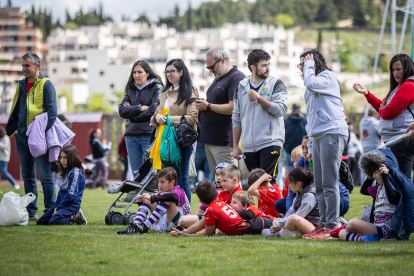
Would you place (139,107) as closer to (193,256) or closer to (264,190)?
(264,190)

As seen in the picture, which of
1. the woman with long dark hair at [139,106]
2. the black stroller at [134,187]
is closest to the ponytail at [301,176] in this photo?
the black stroller at [134,187]

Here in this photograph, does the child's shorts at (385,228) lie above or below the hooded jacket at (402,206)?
below

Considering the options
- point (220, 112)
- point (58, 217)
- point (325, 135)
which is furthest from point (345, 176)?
point (58, 217)

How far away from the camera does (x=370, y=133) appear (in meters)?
13.2

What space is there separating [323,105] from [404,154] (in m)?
1.03

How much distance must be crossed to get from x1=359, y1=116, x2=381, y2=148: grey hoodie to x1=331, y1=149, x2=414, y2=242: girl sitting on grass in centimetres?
808

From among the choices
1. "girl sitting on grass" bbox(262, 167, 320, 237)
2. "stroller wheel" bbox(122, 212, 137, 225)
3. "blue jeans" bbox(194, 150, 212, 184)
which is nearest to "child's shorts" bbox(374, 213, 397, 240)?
"girl sitting on grass" bbox(262, 167, 320, 237)

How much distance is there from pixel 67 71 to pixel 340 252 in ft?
388

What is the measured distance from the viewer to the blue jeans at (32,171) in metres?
7.89

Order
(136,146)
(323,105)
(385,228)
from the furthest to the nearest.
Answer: (136,146), (323,105), (385,228)

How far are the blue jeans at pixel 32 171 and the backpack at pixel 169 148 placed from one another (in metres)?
1.99

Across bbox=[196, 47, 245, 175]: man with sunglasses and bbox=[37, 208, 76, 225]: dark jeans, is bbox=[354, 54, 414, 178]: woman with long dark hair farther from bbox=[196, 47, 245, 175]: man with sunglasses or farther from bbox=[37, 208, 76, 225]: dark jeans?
bbox=[37, 208, 76, 225]: dark jeans

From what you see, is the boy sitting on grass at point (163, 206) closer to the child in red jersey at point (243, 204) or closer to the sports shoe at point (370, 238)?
the child in red jersey at point (243, 204)

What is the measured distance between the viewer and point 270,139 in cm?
638
